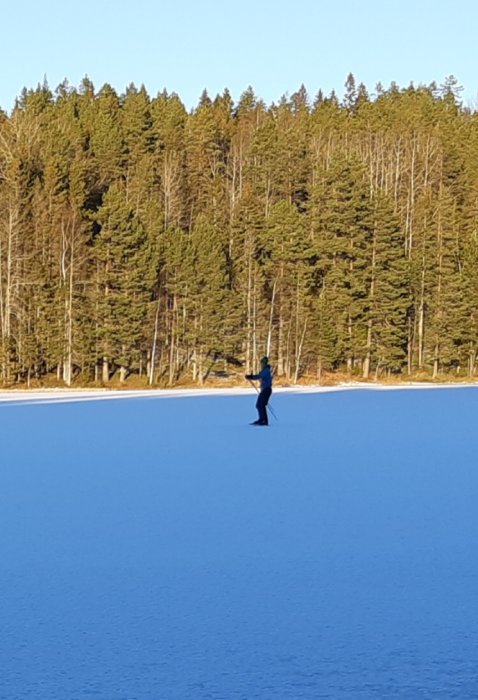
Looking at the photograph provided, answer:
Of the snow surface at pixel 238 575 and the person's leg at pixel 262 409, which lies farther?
the person's leg at pixel 262 409

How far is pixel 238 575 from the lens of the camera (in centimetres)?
593

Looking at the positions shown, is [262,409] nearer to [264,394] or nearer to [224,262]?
[264,394]

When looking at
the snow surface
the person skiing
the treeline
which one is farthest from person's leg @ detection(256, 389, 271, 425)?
the treeline

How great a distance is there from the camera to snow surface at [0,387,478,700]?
412cm

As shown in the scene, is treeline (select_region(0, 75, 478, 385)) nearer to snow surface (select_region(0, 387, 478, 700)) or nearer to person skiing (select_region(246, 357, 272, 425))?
person skiing (select_region(246, 357, 272, 425))

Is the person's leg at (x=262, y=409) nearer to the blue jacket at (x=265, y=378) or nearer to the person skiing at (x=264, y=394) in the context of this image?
the person skiing at (x=264, y=394)

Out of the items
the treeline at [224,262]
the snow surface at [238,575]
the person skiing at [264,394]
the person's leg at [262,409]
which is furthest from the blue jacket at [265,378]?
the treeline at [224,262]

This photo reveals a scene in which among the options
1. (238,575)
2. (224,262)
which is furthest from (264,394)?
(224,262)

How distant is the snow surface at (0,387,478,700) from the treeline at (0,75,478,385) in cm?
3857

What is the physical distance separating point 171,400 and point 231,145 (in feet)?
189

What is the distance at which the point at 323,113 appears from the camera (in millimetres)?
91625

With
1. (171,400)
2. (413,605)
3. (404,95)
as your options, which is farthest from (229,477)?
(404,95)

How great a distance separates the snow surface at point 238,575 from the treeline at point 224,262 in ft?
127

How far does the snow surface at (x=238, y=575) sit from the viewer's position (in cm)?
412
